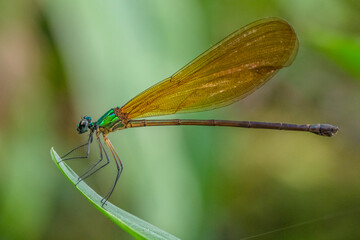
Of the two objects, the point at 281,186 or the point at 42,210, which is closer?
the point at 42,210

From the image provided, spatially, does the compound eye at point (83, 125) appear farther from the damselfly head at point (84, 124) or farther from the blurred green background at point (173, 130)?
the blurred green background at point (173, 130)

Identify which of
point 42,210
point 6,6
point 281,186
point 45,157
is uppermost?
point 6,6

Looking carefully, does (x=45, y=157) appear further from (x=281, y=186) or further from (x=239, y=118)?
(x=281, y=186)

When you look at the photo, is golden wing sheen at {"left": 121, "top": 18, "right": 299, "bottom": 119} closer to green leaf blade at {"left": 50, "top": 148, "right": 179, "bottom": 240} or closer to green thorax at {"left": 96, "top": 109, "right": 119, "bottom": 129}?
green thorax at {"left": 96, "top": 109, "right": 119, "bottom": 129}

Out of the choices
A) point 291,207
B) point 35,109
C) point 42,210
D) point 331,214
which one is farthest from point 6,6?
point 331,214

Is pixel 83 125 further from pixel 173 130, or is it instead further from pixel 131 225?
pixel 131 225

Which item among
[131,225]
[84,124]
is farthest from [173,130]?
[131,225]
